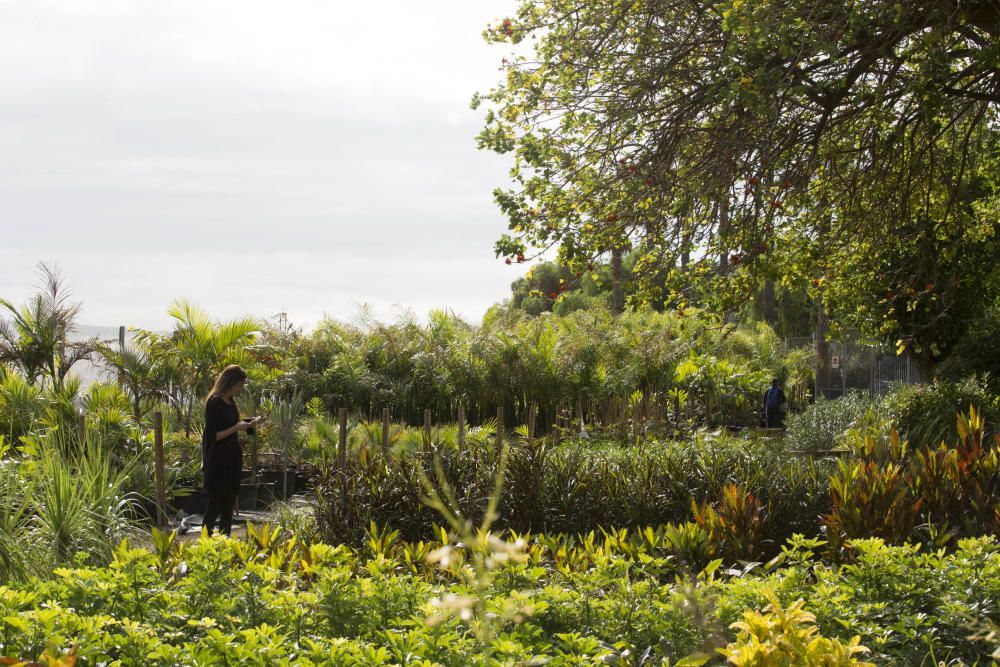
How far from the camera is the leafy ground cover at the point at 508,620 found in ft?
7.73

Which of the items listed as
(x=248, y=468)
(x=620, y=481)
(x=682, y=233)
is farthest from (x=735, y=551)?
(x=248, y=468)

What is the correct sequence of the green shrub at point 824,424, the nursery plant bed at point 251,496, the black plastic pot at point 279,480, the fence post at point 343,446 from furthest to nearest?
the green shrub at point 824,424, the black plastic pot at point 279,480, the nursery plant bed at point 251,496, the fence post at point 343,446

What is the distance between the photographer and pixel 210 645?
2.46m

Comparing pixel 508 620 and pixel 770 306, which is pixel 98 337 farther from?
pixel 770 306

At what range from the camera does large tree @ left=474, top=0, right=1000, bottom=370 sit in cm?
A: 650

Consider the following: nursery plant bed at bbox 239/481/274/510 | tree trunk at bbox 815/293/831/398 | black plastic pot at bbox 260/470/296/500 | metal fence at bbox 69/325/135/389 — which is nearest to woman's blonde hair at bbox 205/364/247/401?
nursery plant bed at bbox 239/481/274/510

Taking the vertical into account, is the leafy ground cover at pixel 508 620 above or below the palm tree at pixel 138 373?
below

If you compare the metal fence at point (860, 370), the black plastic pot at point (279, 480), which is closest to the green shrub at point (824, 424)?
the metal fence at point (860, 370)

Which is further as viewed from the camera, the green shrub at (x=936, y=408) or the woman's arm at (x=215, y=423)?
the green shrub at (x=936, y=408)

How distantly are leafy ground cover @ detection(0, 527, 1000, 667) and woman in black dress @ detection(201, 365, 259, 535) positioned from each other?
11.4 feet

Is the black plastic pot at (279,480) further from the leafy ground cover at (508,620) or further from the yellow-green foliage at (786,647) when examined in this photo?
the yellow-green foliage at (786,647)

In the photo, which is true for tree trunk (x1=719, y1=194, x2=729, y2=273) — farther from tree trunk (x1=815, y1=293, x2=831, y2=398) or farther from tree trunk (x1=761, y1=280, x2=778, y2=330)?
tree trunk (x1=761, y1=280, x2=778, y2=330)

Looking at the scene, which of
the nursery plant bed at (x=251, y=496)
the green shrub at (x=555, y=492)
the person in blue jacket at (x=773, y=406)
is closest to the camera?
the green shrub at (x=555, y=492)

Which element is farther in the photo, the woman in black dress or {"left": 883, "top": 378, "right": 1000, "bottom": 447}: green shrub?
{"left": 883, "top": 378, "right": 1000, "bottom": 447}: green shrub
